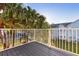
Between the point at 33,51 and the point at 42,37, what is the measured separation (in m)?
0.18

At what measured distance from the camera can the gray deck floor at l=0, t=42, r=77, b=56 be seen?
212 centimetres

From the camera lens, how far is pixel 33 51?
2.14 m

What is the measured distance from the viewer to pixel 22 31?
2139 mm

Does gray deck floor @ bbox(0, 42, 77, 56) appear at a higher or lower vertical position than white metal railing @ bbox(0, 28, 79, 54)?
lower

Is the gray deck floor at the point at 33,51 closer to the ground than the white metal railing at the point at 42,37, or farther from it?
closer to the ground

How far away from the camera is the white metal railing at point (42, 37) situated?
2127 millimetres

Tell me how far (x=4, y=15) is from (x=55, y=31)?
577 mm

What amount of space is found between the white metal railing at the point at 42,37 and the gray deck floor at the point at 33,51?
0.16 ft

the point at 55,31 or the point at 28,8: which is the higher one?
the point at 28,8

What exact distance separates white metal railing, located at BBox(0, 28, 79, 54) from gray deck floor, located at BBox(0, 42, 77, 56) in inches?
1.9

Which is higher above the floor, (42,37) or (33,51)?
(42,37)

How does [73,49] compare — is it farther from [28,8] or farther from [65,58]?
[28,8]

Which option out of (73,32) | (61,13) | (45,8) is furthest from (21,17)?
(73,32)

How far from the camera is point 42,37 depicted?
214 cm
